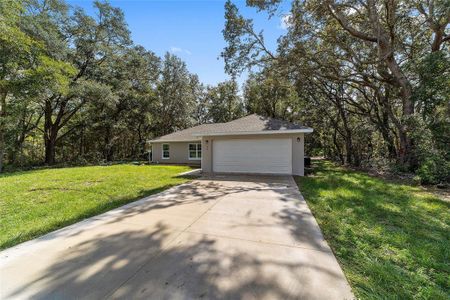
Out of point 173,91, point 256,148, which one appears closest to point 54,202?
point 256,148

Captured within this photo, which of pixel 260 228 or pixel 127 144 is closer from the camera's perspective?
pixel 260 228

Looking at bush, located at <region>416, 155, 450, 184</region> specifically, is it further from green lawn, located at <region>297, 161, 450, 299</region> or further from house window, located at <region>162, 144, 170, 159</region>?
house window, located at <region>162, 144, 170, 159</region>

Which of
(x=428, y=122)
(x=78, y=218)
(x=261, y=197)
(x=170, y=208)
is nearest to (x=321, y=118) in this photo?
(x=428, y=122)

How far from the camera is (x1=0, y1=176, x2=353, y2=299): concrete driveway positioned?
231cm

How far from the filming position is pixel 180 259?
2912 millimetres

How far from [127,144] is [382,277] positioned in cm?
3140

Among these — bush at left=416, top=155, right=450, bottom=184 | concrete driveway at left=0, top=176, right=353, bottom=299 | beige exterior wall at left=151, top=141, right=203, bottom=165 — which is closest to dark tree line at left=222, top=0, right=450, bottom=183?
bush at left=416, top=155, right=450, bottom=184

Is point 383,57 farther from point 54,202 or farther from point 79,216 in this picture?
point 54,202

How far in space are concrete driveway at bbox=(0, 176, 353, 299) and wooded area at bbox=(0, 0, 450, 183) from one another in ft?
27.0

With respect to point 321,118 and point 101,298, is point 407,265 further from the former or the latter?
point 321,118

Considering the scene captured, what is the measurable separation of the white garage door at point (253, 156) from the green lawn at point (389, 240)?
4544mm

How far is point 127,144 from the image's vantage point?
29.8 metres

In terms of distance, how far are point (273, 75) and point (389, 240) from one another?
39.7 ft

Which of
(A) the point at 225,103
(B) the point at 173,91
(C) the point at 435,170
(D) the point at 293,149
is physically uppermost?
(B) the point at 173,91
